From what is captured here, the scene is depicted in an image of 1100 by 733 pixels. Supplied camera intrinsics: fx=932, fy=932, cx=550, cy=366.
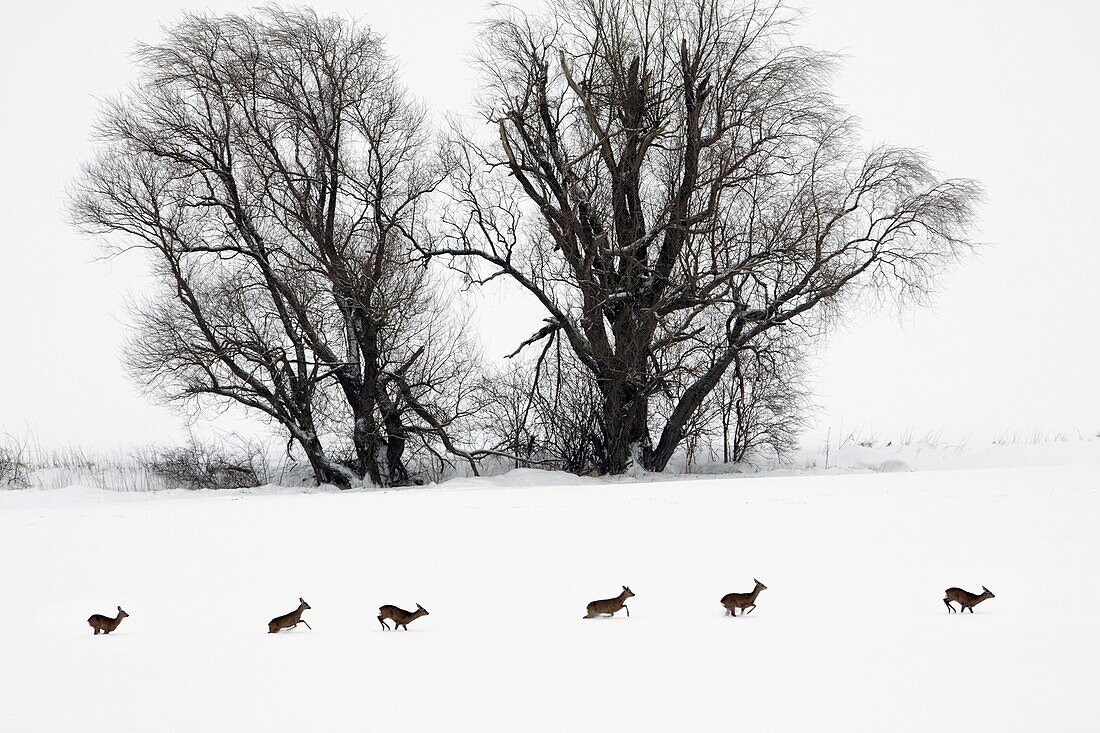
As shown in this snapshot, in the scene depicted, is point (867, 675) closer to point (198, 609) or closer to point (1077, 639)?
point (1077, 639)

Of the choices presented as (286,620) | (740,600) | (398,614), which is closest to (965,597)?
(740,600)

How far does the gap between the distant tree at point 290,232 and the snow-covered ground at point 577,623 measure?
9.78m

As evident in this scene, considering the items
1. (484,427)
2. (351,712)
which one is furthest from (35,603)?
(484,427)

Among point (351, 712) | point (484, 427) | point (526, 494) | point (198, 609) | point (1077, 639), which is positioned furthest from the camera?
point (484, 427)

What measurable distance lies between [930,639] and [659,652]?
129 cm

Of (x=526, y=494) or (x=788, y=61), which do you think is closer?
(x=526, y=494)

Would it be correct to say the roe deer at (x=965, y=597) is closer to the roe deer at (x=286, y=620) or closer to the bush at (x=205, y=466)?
the roe deer at (x=286, y=620)

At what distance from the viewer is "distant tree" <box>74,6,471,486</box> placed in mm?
18031

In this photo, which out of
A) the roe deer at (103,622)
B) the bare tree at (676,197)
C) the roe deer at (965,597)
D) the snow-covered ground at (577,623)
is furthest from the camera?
the bare tree at (676,197)

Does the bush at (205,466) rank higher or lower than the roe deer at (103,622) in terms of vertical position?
higher

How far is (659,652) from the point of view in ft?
14.3

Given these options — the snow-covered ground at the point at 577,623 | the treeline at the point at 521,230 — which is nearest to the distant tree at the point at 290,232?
the treeline at the point at 521,230

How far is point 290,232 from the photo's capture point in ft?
60.8

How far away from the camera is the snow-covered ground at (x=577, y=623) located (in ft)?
12.2
